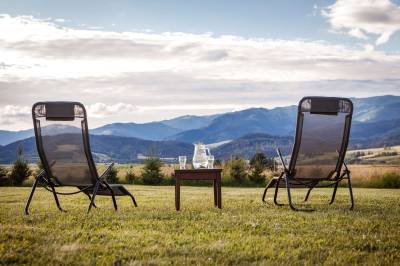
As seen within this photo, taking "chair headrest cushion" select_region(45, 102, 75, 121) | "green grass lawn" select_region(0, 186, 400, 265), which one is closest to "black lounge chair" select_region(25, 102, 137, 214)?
"chair headrest cushion" select_region(45, 102, 75, 121)

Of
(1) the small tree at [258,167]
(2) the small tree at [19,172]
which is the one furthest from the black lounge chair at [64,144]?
(1) the small tree at [258,167]

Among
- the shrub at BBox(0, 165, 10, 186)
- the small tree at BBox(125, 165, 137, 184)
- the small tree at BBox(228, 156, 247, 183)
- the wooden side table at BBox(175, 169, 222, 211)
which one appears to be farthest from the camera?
the small tree at BBox(125, 165, 137, 184)

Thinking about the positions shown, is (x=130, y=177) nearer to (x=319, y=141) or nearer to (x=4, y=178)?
(x=4, y=178)

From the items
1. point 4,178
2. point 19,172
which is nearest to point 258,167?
point 19,172

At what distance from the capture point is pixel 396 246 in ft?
15.7

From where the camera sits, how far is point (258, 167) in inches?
997

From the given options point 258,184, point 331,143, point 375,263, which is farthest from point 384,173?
point 375,263

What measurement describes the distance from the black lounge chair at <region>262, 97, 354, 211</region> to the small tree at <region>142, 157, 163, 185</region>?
17697 millimetres

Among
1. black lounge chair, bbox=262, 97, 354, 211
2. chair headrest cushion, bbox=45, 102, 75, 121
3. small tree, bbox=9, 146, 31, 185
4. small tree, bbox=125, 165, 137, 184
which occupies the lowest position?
small tree, bbox=125, 165, 137, 184

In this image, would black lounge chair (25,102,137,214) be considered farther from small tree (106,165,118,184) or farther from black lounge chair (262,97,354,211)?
small tree (106,165,118,184)

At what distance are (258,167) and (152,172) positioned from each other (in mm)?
5222

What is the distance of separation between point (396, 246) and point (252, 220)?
1938mm

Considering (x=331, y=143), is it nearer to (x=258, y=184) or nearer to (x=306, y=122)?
(x=306, y=122)

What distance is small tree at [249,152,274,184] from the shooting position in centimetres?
2506
